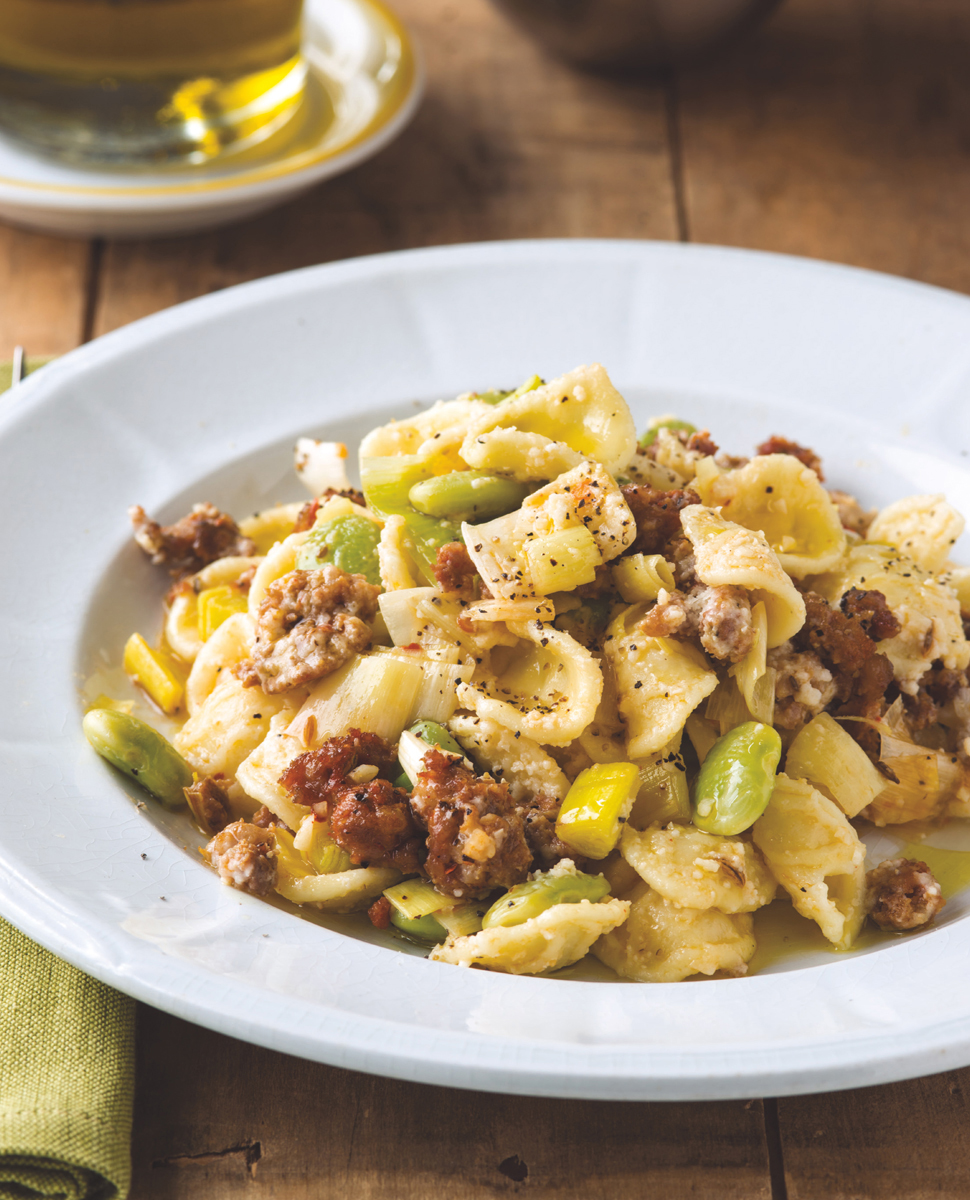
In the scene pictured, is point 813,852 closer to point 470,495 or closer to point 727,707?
point 727,707

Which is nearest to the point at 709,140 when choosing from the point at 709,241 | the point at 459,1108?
the point at 709,241

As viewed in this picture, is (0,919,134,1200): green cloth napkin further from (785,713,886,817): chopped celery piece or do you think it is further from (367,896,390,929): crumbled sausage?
(785,713,886,817): chopped celery piece

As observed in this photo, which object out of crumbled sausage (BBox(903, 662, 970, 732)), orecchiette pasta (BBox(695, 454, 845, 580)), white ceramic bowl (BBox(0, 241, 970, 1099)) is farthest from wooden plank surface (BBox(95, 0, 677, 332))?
crumbled sausage (BBox(903, 662, 970, 732))

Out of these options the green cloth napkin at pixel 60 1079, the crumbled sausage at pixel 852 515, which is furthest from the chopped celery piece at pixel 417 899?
the crumbled sausage at pixel 852 515

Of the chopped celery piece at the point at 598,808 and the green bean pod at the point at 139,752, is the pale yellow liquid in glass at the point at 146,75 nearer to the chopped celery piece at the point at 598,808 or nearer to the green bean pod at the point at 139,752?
the green bean pod at the point at 139,752

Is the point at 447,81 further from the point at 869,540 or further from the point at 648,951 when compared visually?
the point at 648,951
